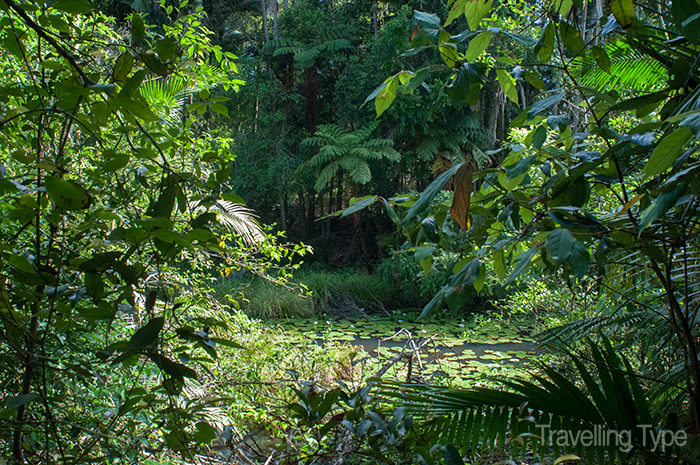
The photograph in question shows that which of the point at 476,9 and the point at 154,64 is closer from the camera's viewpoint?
the point at 154,64

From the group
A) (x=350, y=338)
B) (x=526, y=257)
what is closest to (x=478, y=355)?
(x=350, y=338)

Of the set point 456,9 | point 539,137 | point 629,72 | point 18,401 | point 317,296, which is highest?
point 629,72

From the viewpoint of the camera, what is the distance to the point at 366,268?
30.2 feet

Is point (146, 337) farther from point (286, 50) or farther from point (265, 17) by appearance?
point (265, 17)

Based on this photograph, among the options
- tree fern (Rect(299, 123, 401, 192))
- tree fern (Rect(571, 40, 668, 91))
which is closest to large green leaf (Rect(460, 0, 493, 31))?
tree fern (Rect(571, 40, 668, 91))

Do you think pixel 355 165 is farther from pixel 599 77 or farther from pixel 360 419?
pixel 360 419

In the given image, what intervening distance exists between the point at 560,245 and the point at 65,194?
0.61m

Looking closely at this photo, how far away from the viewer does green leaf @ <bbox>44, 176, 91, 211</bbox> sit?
538 millimetres

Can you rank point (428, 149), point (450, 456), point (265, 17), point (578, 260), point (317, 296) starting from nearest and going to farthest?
point (578, 260), point (450, 456), point (317, 296), point (428, 149), point (265, 17)

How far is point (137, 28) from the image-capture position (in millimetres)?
681

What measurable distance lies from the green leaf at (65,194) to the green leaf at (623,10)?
79cm

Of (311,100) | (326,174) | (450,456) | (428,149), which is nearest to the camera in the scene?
(450,456)

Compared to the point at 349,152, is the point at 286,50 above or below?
above

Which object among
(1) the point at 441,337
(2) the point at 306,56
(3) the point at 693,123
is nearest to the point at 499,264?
(3) the point at 693,123
